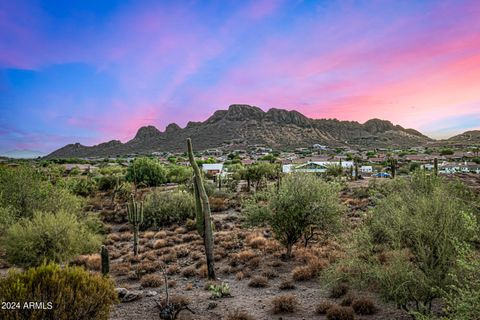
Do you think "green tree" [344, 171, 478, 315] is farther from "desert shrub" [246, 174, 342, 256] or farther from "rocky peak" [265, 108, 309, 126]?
"rocky peak" [265, 108, 309, 126]

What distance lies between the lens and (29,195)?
67.2 ft

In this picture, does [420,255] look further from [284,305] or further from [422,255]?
[284,305]

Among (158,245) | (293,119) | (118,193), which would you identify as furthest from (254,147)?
(158,245)

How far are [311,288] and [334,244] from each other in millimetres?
6163

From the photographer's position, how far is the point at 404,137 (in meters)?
154

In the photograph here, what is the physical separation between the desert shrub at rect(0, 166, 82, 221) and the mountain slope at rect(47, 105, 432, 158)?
3791 inches

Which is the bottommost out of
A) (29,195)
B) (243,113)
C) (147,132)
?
(29,195)

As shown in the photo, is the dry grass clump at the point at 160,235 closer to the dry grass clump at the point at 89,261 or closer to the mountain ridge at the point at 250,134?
the dry grass clump at the point at 89,261

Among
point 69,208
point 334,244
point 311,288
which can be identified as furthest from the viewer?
point 69,208

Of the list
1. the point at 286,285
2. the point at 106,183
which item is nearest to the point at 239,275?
the point at 286,285

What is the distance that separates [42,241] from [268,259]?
1073cm

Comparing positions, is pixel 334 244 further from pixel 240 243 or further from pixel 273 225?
pixel 240 243

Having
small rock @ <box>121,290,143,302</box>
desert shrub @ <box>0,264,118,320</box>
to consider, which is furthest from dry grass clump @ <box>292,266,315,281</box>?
desert shrub @ <box>0,264,118,320</box>

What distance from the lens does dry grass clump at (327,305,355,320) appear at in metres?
9.65
